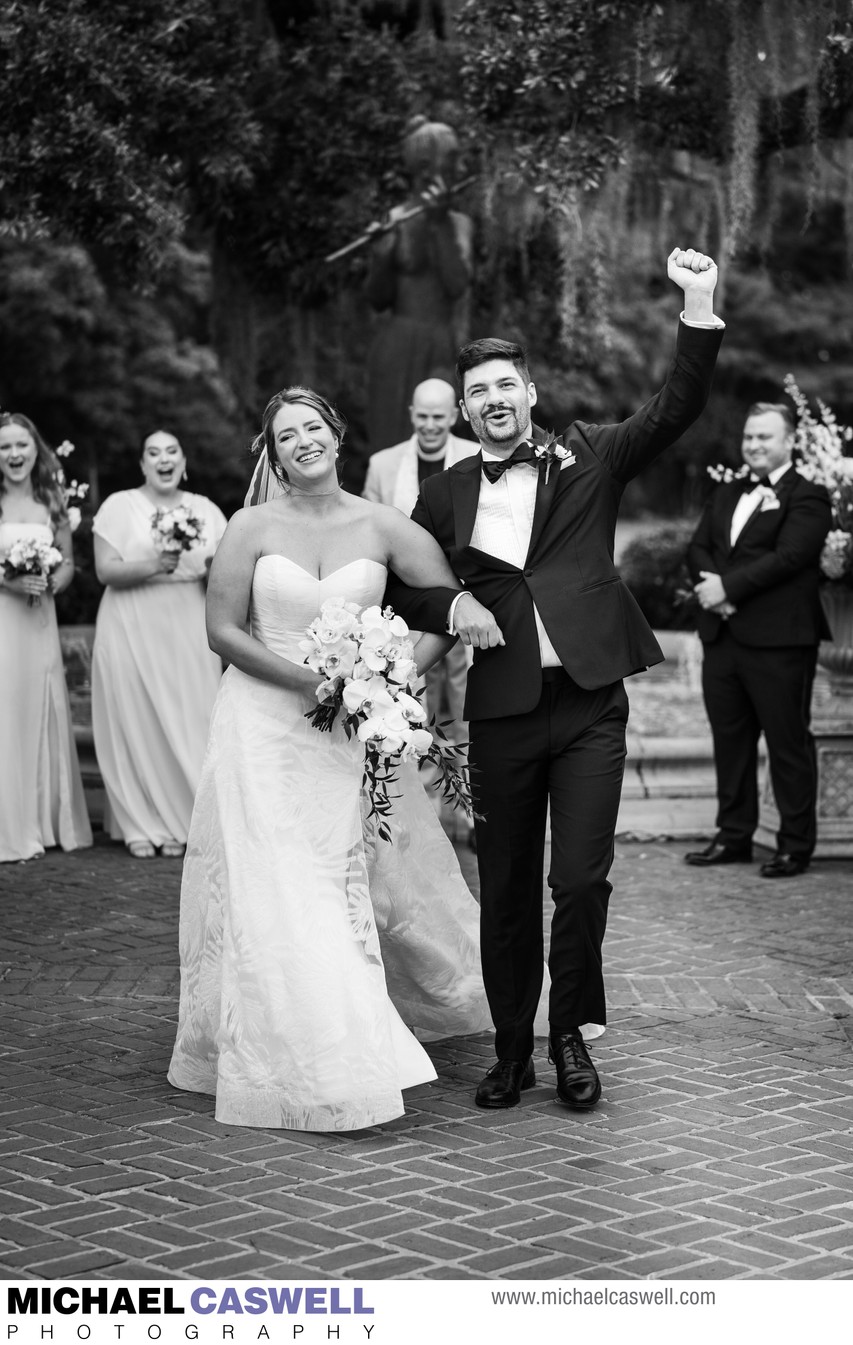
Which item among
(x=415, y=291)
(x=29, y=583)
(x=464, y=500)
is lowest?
(x=29, y=583)

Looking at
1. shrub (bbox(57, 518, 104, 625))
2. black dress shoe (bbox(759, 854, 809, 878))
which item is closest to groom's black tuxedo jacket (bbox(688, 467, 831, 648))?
black dress shoe (bbox(759, 854, 809, 878))

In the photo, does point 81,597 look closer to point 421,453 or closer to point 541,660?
point 421,453

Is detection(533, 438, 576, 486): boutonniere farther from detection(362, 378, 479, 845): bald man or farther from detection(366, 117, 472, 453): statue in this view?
detection(366, 117, 472, 453): statue

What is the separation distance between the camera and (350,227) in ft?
39.0

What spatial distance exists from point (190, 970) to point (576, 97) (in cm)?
671

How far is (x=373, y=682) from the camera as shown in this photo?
480 cm

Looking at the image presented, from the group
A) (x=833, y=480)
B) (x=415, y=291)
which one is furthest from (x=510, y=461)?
(x=415, y=291)

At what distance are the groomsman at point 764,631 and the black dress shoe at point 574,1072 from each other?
3623 millimetres

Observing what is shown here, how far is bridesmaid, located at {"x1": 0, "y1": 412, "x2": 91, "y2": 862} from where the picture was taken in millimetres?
8992

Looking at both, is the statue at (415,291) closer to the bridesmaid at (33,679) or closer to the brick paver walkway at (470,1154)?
the bridesmaid at (33,679)

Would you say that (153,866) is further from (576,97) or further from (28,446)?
(576,97)

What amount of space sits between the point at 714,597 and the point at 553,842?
12.2 ft

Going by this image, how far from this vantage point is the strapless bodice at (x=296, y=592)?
514 cm
